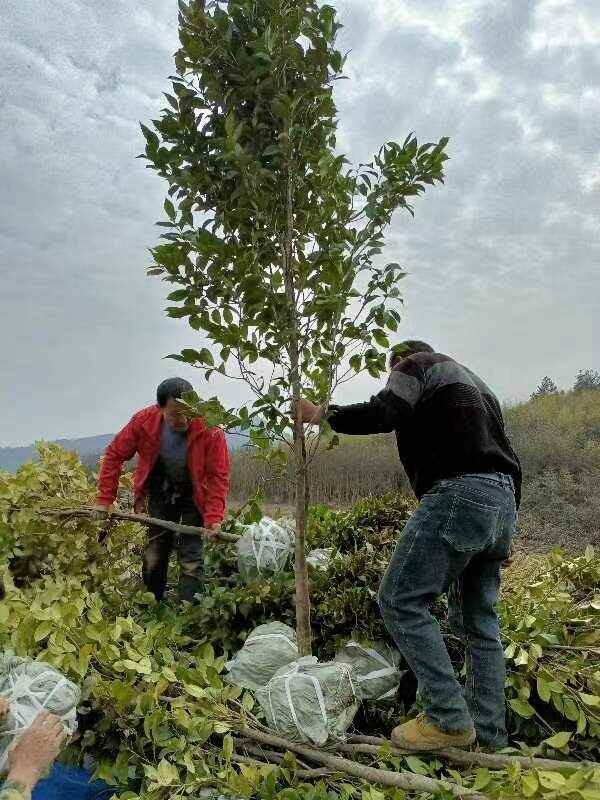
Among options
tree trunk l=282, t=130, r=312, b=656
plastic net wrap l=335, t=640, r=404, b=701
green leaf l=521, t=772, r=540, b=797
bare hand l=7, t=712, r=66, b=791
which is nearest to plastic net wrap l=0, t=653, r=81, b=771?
bare hand l=7, t=712, r=66, b=791

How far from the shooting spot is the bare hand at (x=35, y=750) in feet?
5.93

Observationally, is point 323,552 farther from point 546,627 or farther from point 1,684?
point 1,684

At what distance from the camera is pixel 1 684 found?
2145 millimetres

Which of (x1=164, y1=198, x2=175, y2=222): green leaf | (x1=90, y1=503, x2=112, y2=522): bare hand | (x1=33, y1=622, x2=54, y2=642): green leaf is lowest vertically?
(x1=33, y1=622, x2=54, y2=642): green leaf

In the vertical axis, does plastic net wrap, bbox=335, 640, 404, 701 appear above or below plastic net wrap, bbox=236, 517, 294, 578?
below

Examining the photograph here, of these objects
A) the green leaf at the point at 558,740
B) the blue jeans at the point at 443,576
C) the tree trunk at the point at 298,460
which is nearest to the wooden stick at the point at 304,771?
the blue jeans at the point at 443,576

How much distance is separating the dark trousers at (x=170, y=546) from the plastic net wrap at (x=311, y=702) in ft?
5.83

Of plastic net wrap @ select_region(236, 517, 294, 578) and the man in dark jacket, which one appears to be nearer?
the man in dark jacket

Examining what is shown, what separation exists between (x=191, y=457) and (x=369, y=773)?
2350 mm

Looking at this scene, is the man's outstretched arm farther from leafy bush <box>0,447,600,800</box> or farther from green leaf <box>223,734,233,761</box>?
green leaf <box>223,734,233,761</box>

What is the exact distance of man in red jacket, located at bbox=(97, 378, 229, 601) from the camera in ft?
12.9

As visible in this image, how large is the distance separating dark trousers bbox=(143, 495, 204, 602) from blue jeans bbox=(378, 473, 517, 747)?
2.03 m

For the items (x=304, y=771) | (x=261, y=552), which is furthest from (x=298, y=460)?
(x=304, y=771)

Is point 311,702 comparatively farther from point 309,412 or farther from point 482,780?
point 309,412
